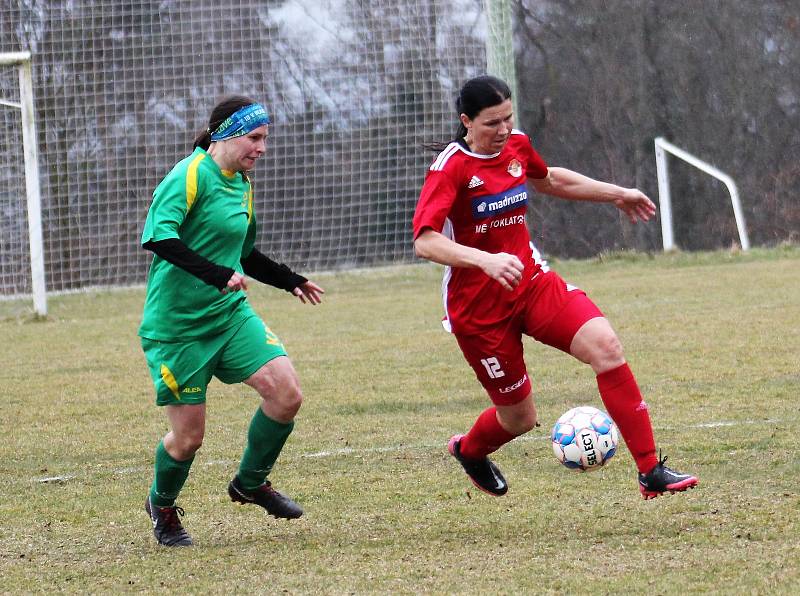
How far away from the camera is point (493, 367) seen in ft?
16.7

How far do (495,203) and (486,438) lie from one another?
1.03 m

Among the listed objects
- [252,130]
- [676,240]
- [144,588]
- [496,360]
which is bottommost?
[676,240]

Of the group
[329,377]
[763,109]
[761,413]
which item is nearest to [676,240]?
[763,109]

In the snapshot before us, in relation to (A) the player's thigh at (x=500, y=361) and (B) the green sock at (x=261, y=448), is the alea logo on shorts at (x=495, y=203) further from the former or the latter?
(B) the green sock at (x=261, y=448)

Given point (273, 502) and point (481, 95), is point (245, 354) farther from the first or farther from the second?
point (481, 95)

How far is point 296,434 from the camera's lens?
6.97 m

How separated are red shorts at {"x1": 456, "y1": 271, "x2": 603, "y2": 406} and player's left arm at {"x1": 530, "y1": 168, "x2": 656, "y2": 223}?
51 cm

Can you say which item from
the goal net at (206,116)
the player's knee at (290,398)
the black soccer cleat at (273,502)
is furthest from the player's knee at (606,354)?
the goal net at (206,116)

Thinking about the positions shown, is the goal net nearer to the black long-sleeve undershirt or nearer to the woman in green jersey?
the woman in green jersey

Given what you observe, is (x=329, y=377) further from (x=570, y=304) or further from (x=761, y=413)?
(x=570, y=304)

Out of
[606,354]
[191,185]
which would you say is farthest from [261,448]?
[606,354]

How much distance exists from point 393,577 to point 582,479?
1.59 meters

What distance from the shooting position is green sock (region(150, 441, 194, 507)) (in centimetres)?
488

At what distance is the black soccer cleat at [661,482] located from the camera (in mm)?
4566
